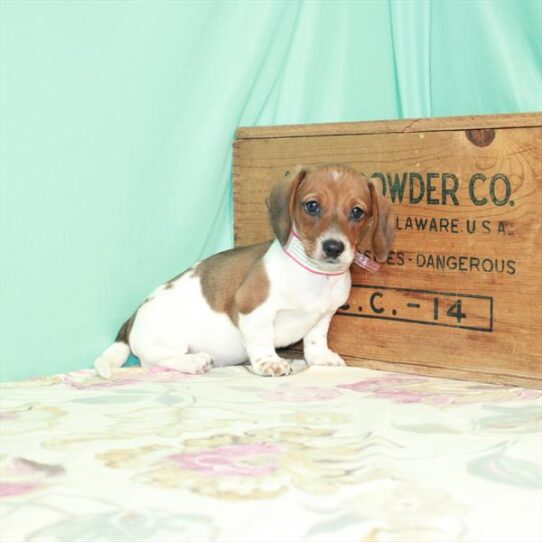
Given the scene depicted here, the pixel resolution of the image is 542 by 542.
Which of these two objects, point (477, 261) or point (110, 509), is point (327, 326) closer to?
point (477, 261)

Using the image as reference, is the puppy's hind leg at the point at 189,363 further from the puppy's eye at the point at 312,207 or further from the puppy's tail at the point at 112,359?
the puppy's eye at the point at 312,207

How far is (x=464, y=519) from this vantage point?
135 centimetres

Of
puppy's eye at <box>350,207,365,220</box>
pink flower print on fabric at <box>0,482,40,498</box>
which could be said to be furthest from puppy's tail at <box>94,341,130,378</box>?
pink flower print on fabric at <box>0,482,40,498</box>

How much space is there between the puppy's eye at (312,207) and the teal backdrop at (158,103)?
1.92 ft

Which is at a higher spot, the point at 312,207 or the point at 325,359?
the point at 312,207

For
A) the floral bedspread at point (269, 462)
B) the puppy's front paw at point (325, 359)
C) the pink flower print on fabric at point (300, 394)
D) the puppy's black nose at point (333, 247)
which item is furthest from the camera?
the puppy's front paw at point (325, 359)

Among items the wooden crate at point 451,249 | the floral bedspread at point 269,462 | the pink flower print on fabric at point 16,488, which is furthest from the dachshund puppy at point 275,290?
the pink flower print on fabric at point 16,488

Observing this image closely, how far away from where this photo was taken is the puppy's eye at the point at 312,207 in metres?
2.32

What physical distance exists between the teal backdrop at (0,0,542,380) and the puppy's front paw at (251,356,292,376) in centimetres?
51

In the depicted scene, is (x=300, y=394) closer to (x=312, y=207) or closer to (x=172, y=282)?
(x=312, y=207)

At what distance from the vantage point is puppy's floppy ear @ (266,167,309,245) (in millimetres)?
2352

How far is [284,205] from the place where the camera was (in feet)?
7.71

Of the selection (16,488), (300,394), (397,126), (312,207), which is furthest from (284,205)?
(16,488)

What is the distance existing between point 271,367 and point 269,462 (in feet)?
2.66
